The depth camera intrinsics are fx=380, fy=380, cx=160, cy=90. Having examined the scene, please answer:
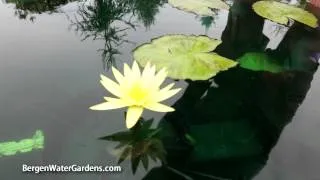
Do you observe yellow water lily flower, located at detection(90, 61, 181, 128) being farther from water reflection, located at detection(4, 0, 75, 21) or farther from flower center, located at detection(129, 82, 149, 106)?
water reflection, located at detection(4, 0, 75, 21)

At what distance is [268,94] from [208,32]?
437 mm

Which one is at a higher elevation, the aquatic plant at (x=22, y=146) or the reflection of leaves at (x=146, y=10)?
the reflection of leaves at (x=146, y=10)

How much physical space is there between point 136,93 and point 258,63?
1.68 ft

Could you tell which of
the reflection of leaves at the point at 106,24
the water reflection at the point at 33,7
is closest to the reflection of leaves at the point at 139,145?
the reflection of leaves at the point at 106,24

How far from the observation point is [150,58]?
121 cm

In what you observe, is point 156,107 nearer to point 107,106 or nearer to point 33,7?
point 107,106

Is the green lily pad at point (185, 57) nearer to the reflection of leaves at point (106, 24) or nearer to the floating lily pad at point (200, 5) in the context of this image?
the reflection of leaves at point (106, 24)

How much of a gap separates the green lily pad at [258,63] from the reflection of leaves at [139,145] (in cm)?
42

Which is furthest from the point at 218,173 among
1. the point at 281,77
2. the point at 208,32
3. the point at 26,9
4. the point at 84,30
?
the point at 26,9

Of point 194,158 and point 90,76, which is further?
point 90,76

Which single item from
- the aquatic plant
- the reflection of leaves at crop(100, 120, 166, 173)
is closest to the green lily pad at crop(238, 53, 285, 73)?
the reflection of leaves at crop(100, 120, 166, 173)

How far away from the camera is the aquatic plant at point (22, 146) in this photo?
91 centimetres

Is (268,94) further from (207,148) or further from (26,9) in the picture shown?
(26,9)

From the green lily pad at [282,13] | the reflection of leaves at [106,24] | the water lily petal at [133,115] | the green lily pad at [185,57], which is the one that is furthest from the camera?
the green lily pad at [282,13]
